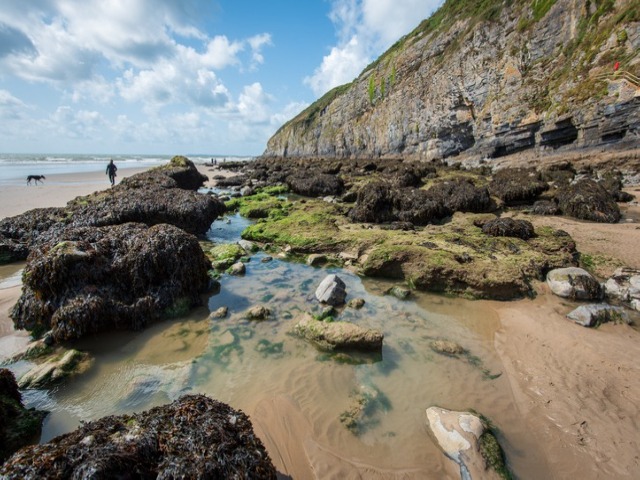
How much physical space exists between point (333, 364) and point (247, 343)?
1391mm

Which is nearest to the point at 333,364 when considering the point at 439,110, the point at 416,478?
the point at 416,478

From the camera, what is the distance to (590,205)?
425 inches

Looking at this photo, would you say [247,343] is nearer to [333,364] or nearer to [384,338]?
[333,364]

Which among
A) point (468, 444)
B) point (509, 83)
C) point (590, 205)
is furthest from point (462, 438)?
point (509, 83)

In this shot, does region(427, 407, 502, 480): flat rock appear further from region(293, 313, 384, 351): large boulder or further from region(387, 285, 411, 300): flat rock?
region(387, 285, 411, 300): flat rock

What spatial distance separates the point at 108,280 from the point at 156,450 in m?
3.98

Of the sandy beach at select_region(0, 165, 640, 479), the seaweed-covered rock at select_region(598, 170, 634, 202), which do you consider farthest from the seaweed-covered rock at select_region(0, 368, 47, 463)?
the seaweed-covered rock at select_region(598, 170, 634, 202)

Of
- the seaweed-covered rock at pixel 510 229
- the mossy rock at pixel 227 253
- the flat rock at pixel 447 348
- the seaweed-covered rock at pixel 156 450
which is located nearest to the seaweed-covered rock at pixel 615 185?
the seaweed-covered rock at pixel 510 229

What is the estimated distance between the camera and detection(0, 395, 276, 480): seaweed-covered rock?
207 cm

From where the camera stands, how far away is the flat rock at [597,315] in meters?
4.96

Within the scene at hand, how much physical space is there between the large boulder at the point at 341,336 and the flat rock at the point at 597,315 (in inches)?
133

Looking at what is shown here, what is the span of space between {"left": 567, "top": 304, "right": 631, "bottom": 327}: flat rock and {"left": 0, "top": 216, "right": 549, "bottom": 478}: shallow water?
126 centimetres

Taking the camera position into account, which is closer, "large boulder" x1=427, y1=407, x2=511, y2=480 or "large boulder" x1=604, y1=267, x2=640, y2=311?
"large boulder" x1=427, y1=407, x2=511, y2=480

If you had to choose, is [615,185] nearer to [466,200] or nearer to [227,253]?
[466,200]
